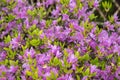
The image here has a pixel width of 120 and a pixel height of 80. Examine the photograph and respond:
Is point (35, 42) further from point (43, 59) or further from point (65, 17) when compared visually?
point (65, 17)

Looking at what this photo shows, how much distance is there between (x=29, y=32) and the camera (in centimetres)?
288

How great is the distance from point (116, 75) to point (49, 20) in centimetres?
90

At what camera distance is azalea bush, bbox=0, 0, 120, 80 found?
2473 millimetres

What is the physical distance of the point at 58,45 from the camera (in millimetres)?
2781

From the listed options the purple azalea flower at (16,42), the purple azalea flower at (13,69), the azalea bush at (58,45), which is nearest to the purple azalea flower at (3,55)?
the azalea bush at (58,45)

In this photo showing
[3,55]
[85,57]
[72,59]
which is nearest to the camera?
[72,59]

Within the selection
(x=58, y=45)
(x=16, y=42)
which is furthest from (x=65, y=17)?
(x=16, y=42)

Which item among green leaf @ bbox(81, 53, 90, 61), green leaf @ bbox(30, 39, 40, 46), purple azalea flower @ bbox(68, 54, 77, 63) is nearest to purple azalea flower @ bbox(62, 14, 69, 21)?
green leaf @ bbox(30, 39, 40, 46)

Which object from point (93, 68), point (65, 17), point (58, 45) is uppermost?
point (65, 17)

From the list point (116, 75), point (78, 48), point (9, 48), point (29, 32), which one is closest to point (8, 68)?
point (9, 48)

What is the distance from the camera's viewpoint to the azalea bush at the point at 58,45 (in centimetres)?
247

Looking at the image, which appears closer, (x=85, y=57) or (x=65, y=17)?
(x=85, y=57)

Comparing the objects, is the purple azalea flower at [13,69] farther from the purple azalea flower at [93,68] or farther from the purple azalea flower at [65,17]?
the purple azalea flower at [65,17]

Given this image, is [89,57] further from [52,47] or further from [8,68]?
[8,68]
